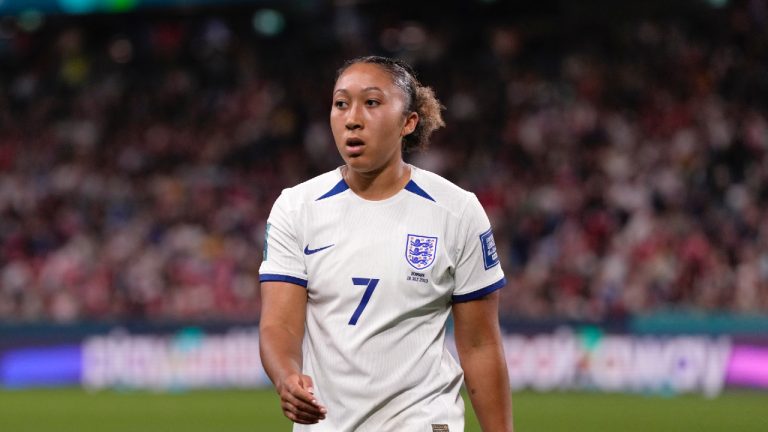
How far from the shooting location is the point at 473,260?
4078 mm

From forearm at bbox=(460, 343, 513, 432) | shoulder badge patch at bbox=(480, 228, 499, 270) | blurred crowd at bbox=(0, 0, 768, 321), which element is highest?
blurred crowd at bbox=(0, 0, 768, 321)

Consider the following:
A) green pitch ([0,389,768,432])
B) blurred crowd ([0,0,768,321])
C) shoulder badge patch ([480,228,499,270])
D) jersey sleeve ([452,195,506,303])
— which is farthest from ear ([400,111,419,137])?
blurred crowd ([0,0,768,321])

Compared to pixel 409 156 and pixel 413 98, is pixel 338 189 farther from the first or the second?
pixel 409 156

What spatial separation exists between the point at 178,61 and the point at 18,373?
7779 millimetres

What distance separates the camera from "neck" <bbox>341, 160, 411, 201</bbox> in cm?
412

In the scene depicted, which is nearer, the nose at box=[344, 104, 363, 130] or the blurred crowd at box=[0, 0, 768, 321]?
the nose at box=[344, 104, 363, 130]

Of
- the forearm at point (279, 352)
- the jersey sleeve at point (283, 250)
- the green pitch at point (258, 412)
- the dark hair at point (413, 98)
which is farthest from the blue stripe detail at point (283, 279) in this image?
the green pitch at point (258, 412)

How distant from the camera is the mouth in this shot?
4.00 m

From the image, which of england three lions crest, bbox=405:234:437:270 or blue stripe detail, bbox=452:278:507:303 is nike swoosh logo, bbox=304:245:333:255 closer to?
england three lions crest, bbox=405:234:437:270

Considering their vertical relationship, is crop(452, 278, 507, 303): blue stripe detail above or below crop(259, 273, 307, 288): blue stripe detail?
below

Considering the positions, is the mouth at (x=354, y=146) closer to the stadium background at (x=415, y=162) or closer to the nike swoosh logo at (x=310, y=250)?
the nike swoosh logo at (x=310, y=250)

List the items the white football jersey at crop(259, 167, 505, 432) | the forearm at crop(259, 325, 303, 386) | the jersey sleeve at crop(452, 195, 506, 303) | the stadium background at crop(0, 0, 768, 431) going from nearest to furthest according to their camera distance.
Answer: the forearm at crop(259, 325, 303, 386)
the white football jersey at crop(259, 167, 505, 432)
the jersey sleeve at crop(452, 195, 506, 303)
the stadium background at crop(0, 0, 768, 431)

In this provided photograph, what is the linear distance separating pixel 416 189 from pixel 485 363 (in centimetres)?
60

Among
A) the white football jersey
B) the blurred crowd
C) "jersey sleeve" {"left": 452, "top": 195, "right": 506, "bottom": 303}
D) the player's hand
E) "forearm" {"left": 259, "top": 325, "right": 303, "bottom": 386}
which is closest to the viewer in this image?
the player's hand
